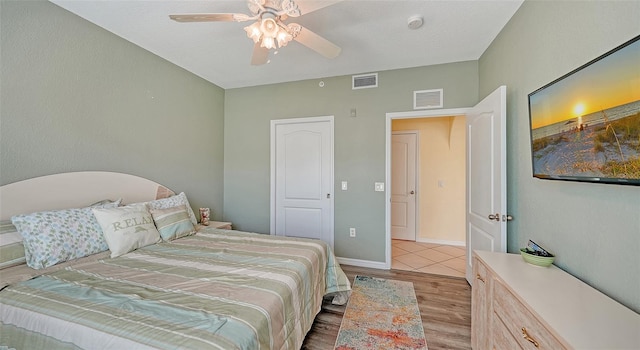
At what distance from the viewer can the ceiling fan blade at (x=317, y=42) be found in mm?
1691

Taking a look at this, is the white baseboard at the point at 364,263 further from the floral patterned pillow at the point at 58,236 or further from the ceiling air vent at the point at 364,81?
the floral patterned pillow at the point at 58,236

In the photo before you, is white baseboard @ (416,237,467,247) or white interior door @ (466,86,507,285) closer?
white interior door @ (466,86,507,285)

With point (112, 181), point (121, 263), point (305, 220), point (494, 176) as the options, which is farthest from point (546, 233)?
point (112, 181)

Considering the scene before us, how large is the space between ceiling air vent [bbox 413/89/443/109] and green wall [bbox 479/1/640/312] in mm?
736

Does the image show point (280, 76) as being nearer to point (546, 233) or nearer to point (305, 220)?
point (305, 220)

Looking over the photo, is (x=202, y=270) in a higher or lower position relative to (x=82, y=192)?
lower

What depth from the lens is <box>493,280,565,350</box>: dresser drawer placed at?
0.90 m

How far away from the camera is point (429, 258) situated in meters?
3.51

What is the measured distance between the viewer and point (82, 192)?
2.01 metres

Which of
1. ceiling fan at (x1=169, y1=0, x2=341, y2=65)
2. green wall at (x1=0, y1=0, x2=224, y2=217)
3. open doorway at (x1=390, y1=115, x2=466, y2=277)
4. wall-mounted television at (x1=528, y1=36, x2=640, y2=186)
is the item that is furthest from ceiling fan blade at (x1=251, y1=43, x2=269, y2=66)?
open doorway at (x1=390, y1=115, x2=466, y2=277)

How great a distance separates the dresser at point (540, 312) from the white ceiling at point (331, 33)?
184 centimetres

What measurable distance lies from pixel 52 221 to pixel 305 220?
8.25 feet

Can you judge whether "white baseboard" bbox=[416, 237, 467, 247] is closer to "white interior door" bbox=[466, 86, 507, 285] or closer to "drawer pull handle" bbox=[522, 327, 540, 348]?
"white interior door" bbox=[466, 86, 507, 285]

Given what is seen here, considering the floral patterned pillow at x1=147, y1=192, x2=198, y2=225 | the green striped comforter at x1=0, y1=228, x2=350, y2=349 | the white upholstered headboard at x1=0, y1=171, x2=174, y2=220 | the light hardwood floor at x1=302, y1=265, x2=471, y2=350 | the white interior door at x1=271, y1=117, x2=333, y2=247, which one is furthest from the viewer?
the white interior door at x1=271, y1=117, x2=333, y2=247
